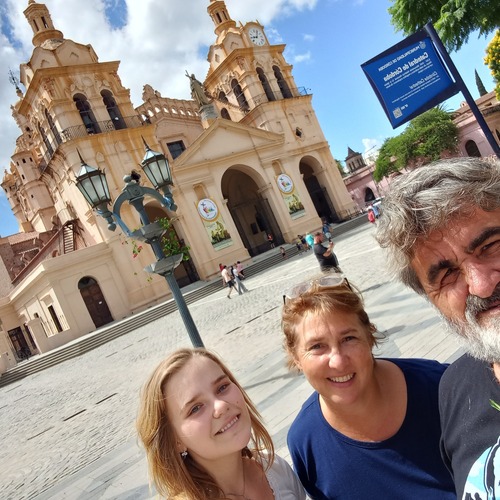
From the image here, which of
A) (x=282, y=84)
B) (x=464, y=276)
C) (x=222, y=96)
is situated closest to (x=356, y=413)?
(x=464, y=276)

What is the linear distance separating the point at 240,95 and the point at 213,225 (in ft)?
46.6

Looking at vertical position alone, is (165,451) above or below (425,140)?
below

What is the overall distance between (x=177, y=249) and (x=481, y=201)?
6.38 meters

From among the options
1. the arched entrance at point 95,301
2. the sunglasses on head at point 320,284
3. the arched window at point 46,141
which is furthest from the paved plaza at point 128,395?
the arched window at point 46,141

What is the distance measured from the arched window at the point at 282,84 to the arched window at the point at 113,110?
15.1 m

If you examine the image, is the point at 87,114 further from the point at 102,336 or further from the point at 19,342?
the point at 19,342

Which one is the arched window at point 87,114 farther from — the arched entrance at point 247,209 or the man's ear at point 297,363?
the man's ear at point 297,363

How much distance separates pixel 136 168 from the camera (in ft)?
88.6

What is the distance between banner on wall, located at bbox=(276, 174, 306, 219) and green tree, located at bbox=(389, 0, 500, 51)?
17.5 metres

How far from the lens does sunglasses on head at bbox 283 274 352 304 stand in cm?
197

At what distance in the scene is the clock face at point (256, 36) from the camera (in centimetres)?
3447

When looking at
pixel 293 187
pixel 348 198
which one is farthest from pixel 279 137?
pixel 348 198

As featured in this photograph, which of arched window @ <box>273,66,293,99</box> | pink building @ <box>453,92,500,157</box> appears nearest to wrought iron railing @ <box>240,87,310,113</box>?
arched window @ <box>273,66,293,99</box>

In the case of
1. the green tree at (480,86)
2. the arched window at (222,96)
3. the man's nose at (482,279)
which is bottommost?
the man's nose at (482,279)
